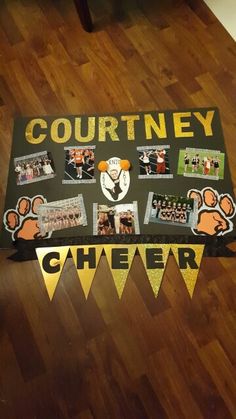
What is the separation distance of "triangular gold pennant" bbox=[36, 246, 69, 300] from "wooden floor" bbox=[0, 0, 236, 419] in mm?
23

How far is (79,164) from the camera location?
1456 mm

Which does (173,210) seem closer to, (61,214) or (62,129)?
→ (61,214)

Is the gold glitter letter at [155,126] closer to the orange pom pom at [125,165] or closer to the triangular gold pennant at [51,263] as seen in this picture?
the orange pom pom at [125,165]

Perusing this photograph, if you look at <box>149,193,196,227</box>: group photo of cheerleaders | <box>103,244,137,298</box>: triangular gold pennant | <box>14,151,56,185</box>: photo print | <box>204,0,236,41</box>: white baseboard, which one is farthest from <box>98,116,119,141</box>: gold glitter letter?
<box>204,0,236,41</box>: white baseboard

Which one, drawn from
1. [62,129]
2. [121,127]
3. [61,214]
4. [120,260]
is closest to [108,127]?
[121,127]

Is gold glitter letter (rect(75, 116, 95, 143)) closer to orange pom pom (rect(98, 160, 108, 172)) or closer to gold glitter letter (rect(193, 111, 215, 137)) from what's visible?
orange pom pom (rect(98, 160, 108, 172))

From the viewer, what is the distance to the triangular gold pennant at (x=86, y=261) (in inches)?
50.8

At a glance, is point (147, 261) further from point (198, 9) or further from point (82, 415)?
point (198, 9)

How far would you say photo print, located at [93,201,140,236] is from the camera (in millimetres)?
1346

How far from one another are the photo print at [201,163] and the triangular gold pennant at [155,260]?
0.99 ft

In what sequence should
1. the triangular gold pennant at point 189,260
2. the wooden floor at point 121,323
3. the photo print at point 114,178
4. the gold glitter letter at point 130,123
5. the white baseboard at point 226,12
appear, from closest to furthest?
the wooden floor at point 121,323 < the triangular gold pennant at point 189,260 < the photo print at point 114,178 < the gold glitter letter at point 130,123 < the white baseboard at point 226,12

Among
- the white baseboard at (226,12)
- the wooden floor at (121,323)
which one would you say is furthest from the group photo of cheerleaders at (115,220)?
the white baseboard at (226,12)

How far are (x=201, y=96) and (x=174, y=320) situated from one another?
90 centimetres

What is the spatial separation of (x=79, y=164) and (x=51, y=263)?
0.39 metres
